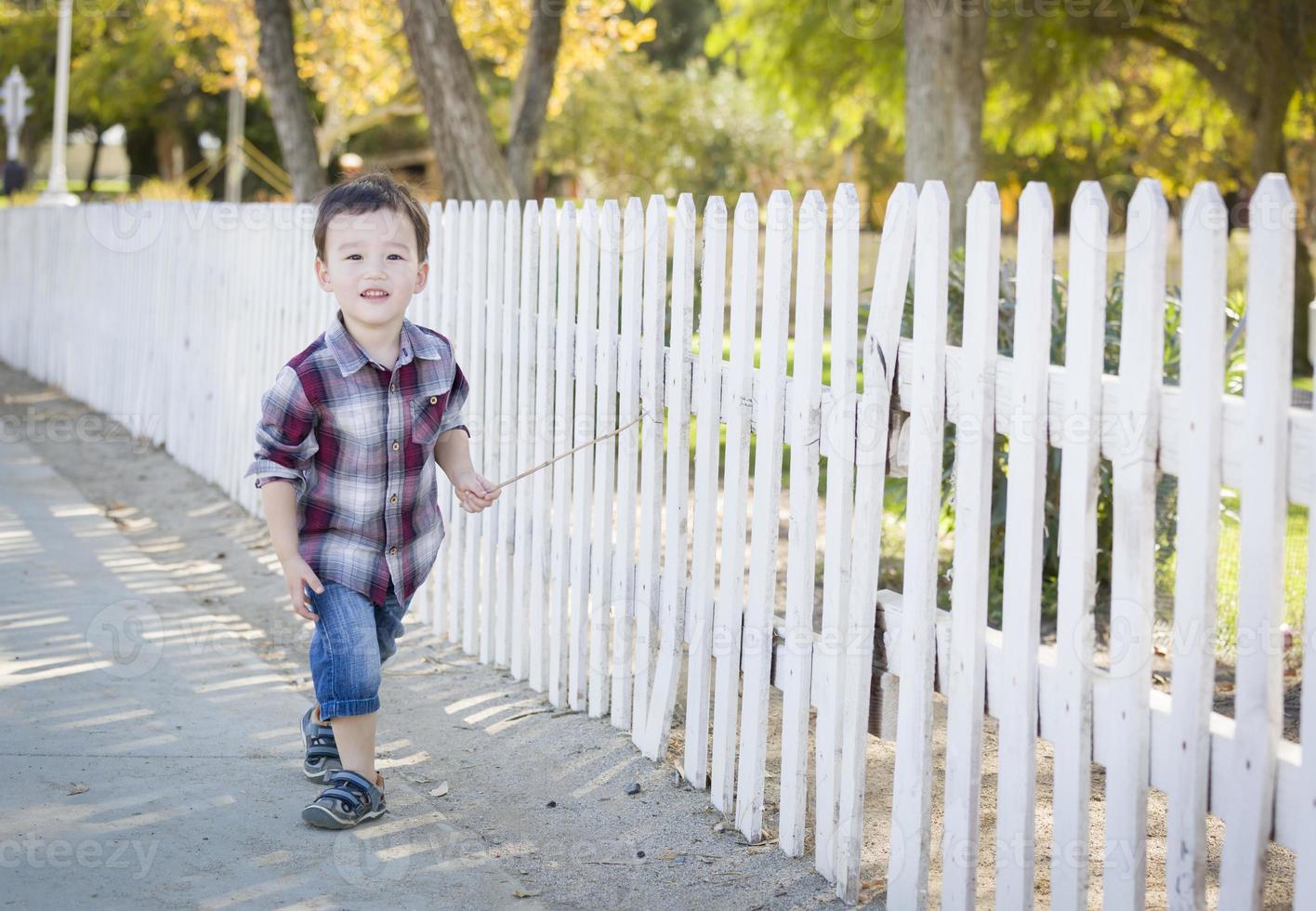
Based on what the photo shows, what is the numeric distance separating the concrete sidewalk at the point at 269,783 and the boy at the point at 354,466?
0.89 ft

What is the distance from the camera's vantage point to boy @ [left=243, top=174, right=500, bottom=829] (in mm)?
3615

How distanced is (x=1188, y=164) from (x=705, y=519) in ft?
76.0

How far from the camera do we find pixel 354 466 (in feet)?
12.1

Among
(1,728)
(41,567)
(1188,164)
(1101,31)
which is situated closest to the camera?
(1,728)

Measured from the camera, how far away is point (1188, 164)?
81.8 ft

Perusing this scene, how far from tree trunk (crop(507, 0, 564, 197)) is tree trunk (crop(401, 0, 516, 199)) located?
1.82m

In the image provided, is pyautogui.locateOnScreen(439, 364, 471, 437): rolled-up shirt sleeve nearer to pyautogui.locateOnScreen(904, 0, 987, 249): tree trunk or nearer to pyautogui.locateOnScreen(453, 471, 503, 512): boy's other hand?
pyautogui.locateOnScreen(453, 471, 503, 512): boy's other hand

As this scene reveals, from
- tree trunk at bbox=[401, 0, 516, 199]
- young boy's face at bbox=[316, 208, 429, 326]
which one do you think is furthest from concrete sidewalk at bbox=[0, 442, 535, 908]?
tree trunk at bbox=[401, 0, 516, 199]

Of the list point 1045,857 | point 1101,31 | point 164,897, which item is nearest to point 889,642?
point 1045,857

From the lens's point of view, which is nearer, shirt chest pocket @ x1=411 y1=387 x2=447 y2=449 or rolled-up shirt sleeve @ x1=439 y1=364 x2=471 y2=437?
shirt chest pocket @ x1=411 y1=387 x2=447 y2=449

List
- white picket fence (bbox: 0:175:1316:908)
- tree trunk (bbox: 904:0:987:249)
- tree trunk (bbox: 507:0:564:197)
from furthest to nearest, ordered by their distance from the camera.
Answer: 1. tree trunk (bbox: 507:0:564:197)
2. tree trunk (bbox: 904:0:987:249)
3. white picket fence (bbox: 0:175:1316:908)

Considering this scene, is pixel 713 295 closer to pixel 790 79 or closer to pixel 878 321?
pixel 878 321
